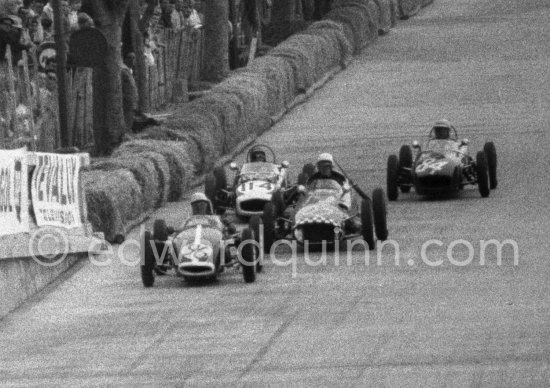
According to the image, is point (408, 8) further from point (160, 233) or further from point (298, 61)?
point (160, 233)

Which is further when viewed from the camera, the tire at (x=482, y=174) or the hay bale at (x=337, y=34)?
the hay bale at (x=337, y=34)

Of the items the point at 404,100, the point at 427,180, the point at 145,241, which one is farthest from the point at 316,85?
the point at 145,241

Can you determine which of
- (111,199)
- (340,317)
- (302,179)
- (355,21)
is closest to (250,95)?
(302,179)

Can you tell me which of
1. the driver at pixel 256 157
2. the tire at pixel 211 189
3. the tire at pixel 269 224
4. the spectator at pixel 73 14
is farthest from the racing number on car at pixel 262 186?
the spectator at pixel 73 14

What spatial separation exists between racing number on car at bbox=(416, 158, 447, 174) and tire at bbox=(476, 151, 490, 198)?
0.52m

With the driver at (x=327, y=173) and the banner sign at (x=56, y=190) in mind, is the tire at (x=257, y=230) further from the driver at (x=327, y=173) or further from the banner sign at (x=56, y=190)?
the banner sign at (x=56, y=190)

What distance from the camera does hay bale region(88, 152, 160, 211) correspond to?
2598cm

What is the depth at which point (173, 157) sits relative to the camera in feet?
92.0

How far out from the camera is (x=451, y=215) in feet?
84.8

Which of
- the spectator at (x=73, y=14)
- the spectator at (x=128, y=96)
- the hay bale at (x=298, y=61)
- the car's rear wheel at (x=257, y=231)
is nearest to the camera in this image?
the car's rear wheel at (x=257, y=231)

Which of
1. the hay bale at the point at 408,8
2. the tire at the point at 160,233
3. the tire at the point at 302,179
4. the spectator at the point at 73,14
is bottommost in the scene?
the tire at the point at 160,233

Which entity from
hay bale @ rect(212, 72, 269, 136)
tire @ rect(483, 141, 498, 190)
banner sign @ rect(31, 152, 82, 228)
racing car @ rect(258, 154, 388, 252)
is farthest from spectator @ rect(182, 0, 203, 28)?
banner sign @ rect(31, 152, 82, 228)

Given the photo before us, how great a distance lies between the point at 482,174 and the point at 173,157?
4904 millimetres

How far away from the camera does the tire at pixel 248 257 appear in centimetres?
2036
